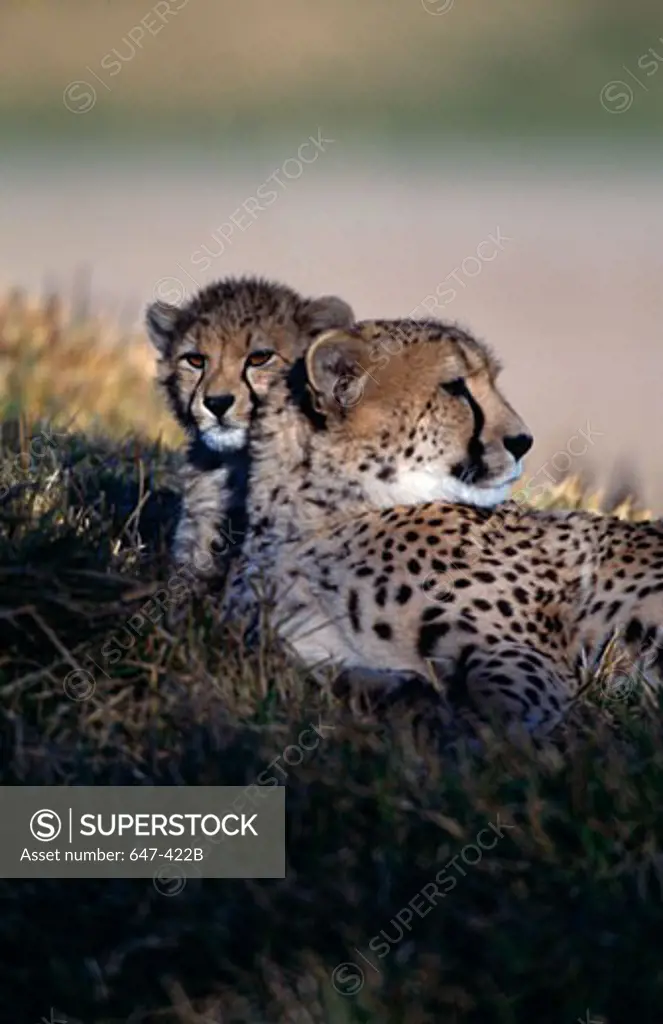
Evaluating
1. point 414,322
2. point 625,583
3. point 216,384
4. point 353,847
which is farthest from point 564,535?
point 353,847

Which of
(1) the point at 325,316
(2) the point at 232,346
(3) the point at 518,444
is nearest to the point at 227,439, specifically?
(2) the point at 232,346

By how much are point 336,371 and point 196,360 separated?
770 mm

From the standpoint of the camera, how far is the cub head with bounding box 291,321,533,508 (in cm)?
424

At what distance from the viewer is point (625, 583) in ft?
13.5

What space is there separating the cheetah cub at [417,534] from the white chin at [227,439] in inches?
8.4

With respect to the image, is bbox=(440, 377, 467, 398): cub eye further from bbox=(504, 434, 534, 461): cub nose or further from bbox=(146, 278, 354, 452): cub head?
bbox=(146, 278, 354, 452): cub head

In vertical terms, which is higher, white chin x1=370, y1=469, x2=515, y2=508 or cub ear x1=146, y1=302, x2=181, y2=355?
cub ear x1=146, y1=302, x2=181, y2=355

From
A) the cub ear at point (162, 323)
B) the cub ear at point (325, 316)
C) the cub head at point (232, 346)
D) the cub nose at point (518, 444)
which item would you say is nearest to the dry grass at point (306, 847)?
the cub nose at point (518, 444)

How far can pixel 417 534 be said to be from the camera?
13.6 feet

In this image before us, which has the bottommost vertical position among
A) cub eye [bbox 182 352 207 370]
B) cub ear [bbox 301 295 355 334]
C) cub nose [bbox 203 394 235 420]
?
cub nose [bbox 203 394 235 420]

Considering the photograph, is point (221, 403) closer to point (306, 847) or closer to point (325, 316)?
point (325, 316)

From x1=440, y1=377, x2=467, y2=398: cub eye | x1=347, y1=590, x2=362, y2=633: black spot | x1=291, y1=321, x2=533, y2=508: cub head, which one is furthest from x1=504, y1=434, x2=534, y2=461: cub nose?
x1=347, y1=590, x2=362, y2=633: black spot

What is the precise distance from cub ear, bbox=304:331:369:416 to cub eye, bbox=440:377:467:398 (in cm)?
20

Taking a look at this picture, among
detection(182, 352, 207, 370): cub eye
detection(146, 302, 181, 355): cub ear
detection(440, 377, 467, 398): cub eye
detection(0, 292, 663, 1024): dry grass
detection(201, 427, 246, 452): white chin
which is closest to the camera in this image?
detection(0, 292, 663, 1024): dry grass
